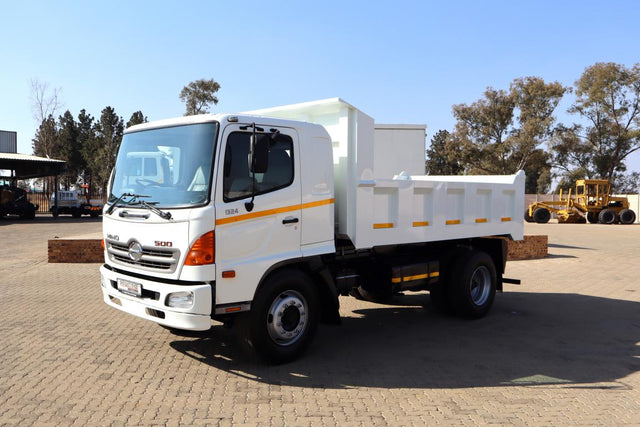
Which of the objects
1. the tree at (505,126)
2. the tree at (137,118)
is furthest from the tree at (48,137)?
the tree at (505,126)

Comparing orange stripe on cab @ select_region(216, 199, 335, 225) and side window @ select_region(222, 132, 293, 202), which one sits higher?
side window @ select_region(222, 132, 293, 202)

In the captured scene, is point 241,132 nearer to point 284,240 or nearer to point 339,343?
point 284,240

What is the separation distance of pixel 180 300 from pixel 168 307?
0.52 feet

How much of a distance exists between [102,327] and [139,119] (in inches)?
2313

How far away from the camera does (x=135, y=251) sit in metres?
5.11

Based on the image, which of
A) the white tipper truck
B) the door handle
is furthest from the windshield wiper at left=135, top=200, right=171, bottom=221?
the door handle

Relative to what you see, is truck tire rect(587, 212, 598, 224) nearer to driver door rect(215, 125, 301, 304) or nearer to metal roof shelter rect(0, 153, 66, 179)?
driver door rect(215, 125, 301, 304)

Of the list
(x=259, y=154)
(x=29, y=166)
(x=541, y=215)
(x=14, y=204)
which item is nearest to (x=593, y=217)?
(x=541, y=215)

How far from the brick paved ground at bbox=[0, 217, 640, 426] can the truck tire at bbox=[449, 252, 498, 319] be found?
0.70 feet

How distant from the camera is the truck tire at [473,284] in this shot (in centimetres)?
731

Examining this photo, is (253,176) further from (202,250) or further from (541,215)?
(541,215)

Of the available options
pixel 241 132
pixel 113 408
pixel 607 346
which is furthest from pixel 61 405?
Answer: pixel 607 346

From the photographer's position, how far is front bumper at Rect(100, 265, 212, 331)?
15.3 feet

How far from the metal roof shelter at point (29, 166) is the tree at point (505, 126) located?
35109 mm
